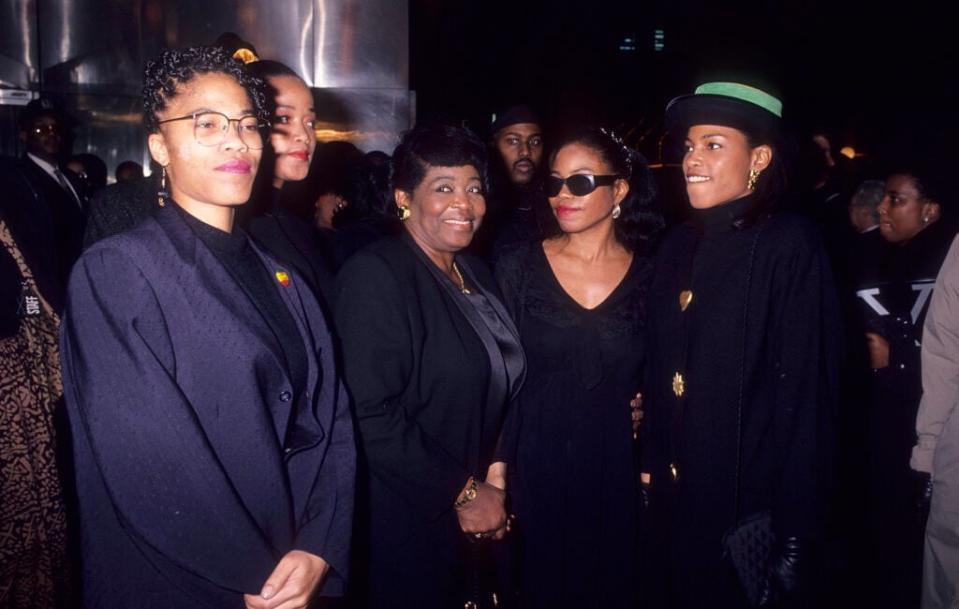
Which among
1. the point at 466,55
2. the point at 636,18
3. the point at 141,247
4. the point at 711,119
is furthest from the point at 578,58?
the point at 141,247

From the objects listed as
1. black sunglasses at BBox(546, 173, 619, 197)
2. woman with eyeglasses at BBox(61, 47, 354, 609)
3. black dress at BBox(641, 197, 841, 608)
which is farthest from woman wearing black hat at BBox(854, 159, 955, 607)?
woman with eyeglasses at BBox(61, 47, 354, 609)

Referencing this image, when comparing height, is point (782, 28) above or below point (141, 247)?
above

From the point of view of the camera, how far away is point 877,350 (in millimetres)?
4254

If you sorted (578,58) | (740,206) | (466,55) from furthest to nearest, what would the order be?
(578,58) → (466,55) → (740,206)

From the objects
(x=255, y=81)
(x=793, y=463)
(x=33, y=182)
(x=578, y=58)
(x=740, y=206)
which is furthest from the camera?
(x=578, y=58)

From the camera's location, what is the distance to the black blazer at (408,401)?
2.47m

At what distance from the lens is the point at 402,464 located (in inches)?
98.6

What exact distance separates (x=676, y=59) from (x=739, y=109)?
1880 cm

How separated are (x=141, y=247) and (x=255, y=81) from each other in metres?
0.61

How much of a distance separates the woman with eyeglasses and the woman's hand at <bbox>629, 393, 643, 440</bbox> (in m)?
1.60

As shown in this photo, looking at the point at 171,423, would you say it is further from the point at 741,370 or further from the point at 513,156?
the point at 513,156

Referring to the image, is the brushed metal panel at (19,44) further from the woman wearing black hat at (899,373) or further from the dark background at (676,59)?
the woman wearing black hat at (899,373)

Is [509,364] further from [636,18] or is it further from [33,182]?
[636,18]

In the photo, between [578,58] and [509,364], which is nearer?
[509,364]
